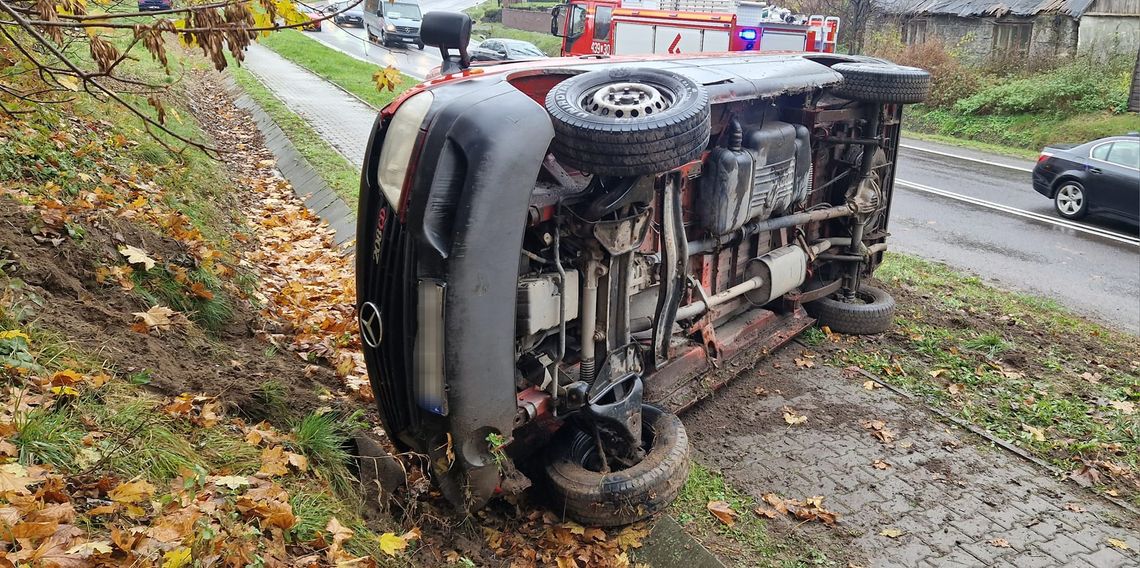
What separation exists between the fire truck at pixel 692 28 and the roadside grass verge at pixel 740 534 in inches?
503

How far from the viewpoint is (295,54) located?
85.1 ft

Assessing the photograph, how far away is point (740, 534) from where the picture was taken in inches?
160

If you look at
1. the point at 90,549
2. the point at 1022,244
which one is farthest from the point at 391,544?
the point at 1022,244

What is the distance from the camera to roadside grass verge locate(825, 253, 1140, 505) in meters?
5.02

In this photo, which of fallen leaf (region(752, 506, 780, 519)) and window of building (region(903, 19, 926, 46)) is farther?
window of building (region(903, 19, 926, 46))

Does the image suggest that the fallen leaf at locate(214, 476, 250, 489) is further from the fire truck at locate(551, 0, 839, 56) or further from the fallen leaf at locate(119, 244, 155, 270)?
the fire truck at locate(551, 0, 839, 56)

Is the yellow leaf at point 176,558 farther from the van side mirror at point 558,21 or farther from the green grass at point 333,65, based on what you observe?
the van side mirror at point 558,21

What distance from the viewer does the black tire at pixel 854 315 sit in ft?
21.8

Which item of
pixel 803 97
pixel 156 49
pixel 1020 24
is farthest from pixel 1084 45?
pixel 156 49

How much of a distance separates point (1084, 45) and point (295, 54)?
2297 cm

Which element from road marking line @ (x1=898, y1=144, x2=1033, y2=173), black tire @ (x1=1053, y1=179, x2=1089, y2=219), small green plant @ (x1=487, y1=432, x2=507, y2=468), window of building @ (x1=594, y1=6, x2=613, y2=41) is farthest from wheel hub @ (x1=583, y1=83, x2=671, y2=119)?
road marking line @ (x1=898, y1=144, x2=1033, y2=173)

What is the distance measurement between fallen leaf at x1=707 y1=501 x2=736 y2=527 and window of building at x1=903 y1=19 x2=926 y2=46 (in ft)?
88.7

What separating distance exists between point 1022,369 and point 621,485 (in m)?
3.81

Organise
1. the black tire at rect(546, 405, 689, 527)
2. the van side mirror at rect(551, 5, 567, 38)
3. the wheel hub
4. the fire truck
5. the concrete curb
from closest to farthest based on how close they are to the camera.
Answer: the wheel hub < the black tire at rect(546, 405, 689, 527) < the concrete curb < the fire truck < the van side mirror at rect(551, 5, 567, 38)
